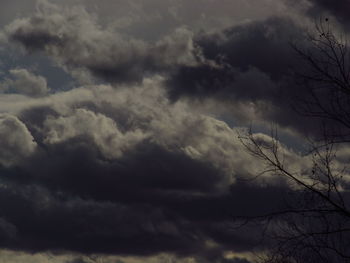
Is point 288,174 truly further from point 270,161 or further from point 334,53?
point 334,53

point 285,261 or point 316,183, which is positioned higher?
point 316,183

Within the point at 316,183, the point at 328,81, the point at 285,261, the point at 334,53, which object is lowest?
the point at 285,261

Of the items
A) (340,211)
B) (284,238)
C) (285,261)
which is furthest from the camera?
(285,261)

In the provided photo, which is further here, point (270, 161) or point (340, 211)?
point (270, 161)

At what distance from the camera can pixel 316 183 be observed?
1093 cm

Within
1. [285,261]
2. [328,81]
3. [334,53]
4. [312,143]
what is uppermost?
[334,53]

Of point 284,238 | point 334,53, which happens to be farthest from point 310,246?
point 334,53

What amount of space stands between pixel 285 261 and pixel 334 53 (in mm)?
5078

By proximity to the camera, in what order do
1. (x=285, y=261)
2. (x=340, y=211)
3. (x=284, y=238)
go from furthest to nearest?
(x=285, y=261) → (x=284, y=238) → (x=340, y=211)

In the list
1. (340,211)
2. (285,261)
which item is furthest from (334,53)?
(285,261)

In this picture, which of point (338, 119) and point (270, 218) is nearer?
point (338, 119)

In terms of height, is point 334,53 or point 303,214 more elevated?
Result: point 334,53

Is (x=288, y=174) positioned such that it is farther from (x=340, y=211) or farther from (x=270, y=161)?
(x=340, y=211)

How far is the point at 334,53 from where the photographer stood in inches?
436
